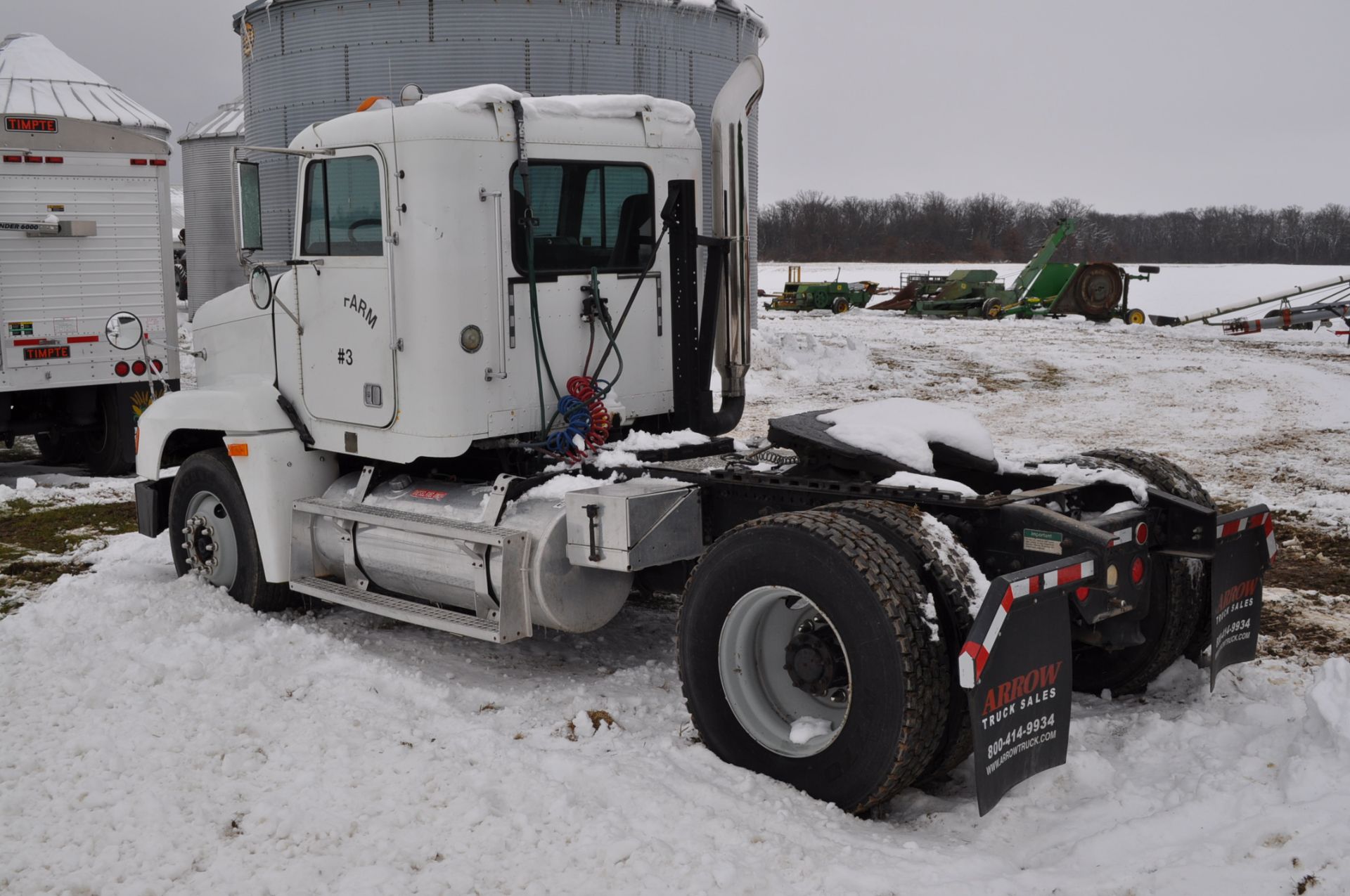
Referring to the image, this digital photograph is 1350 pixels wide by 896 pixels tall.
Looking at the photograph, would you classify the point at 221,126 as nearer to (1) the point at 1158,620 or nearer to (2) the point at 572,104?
(2) the point at 572,104

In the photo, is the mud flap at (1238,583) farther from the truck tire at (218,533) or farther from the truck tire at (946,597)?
the truck tire at (218,533)

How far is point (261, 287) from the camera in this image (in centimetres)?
680

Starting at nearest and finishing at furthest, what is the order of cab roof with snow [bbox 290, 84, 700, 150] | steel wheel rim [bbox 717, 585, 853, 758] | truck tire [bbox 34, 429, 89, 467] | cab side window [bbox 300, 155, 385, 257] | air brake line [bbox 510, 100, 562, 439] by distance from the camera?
steel wheel rim [bbox 717, 585, 853, 758]
cab roof with snow [bbox 290, 84, 700, 150]
air brake line [bbox 510, 100, 562, 439]
cab side window [bbox 300, 155, 385, 257]
truck tire [bbox 34, 429, 89, 467]

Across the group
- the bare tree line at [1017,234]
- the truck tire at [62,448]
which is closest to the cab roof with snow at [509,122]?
the truck tire at [62,448]

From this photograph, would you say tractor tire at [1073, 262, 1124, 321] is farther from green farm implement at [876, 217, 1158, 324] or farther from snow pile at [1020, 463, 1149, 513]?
snow pile at [1020, 463, 1149, 513]

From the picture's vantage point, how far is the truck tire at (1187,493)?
5457mm

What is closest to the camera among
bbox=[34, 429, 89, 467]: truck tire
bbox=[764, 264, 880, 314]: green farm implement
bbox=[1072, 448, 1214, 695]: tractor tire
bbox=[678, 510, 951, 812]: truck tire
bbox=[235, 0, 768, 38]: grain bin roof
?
bbox=[678, 510, 951, 812]: truck tire

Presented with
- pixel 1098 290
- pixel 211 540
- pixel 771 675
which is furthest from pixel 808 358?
pixel 771 675

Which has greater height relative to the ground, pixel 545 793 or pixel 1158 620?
pixel 1158 620

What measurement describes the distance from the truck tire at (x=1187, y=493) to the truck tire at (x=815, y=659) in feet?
5.61

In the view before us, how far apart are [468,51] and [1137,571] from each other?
1303 cm

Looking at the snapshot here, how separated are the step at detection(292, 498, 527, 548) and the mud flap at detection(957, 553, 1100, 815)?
7.70 feet

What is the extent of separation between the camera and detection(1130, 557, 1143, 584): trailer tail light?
4.89 metres

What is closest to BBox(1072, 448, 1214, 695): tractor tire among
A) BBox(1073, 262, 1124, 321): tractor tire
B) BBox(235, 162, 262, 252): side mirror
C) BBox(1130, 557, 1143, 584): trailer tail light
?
BBox(1130, 557, 1143, 584): trailer tail light
